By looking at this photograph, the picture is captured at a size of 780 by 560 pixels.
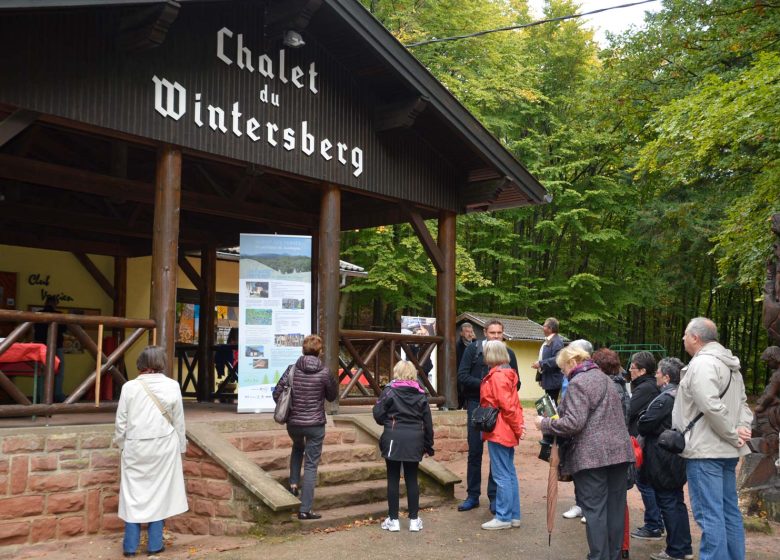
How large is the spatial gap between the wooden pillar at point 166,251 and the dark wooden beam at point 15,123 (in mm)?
1452

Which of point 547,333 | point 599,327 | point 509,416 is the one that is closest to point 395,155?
point 547,333

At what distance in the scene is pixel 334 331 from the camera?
9812 millimetres

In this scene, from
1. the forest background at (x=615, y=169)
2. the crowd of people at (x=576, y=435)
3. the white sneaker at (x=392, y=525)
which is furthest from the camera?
the forest background at (x=615, y=169)

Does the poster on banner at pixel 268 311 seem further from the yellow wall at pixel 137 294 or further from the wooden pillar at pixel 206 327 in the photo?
the yellow wall at pixel 137 294

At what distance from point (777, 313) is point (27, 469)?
7.58m

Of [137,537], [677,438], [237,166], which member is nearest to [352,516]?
[137,537]

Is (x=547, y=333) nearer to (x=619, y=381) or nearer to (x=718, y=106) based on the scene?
(x=619, y=381)

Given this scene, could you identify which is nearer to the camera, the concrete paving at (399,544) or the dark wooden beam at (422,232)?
the concrete paving at (399,544)

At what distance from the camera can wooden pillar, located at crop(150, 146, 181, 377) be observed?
7.99 m

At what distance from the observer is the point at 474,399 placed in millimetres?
8422

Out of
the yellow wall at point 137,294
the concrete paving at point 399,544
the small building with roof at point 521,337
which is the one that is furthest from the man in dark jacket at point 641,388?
the small building with roof at point 521,337

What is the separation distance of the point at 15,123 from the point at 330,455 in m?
4.61

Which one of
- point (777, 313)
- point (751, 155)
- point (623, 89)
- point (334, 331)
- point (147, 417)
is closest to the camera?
point (147, 417)

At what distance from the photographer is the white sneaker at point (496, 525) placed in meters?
7.38
